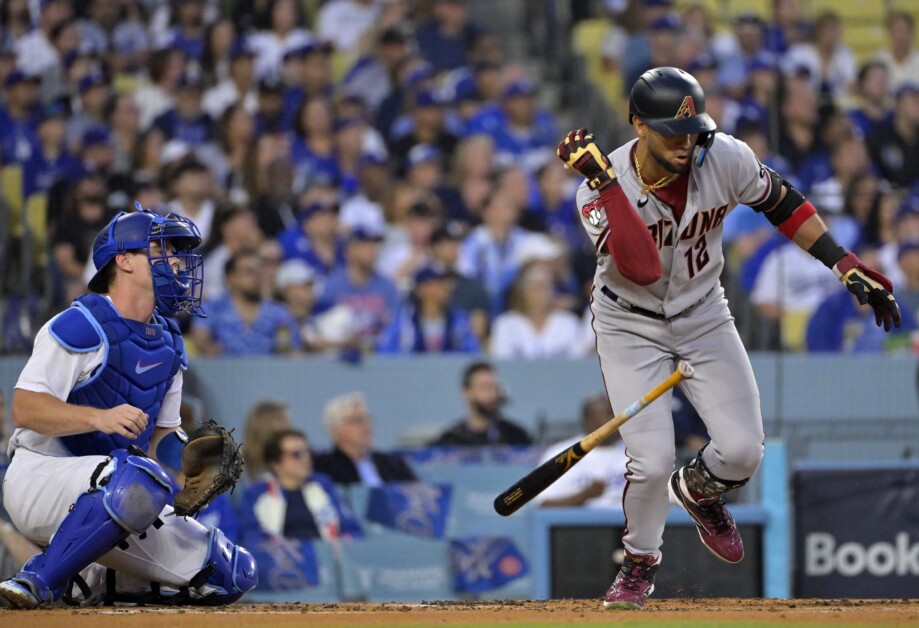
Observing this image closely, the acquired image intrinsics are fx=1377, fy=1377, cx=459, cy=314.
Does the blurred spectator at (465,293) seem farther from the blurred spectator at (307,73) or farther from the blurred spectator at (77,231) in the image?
the blurred spectator at (77,231)

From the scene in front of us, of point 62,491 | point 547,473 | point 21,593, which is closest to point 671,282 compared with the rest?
point 547,473

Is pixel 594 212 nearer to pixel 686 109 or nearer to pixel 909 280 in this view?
pixel 686 109

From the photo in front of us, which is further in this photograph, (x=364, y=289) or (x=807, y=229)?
(x=364, y=289)

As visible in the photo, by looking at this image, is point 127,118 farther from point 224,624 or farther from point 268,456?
point 224,624

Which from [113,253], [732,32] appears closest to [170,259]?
[113,253]

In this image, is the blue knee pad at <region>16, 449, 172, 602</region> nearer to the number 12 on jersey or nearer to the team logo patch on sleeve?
the team logo patch on sleeve
